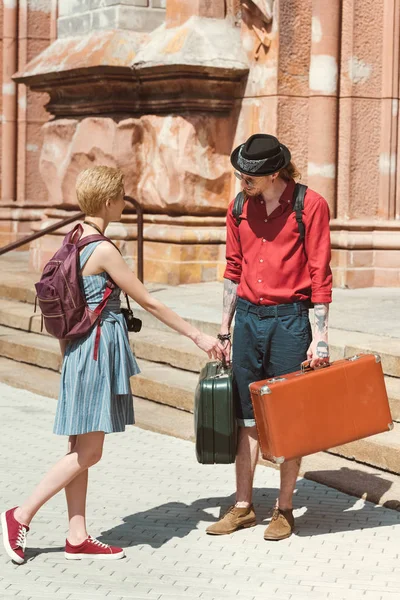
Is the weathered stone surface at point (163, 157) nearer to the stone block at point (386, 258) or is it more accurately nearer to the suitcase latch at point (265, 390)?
the stone block at point (386, 258)

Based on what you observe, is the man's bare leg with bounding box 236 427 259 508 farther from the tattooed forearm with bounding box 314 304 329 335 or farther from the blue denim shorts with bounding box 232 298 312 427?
the tattooed forearm with bounding box 314 304 329 335

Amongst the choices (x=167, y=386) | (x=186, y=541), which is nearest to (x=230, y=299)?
(x=186, y=541)

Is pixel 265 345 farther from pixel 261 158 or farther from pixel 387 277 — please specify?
pixel 387 277

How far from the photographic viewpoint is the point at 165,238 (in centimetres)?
1073

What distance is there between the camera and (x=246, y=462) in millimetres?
5305

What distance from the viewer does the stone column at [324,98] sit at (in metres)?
10.2

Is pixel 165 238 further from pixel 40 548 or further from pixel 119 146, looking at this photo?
pixel 40 548

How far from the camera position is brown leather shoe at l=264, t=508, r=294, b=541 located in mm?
5137

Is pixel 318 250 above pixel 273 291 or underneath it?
above

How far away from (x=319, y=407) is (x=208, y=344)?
1.66 feet

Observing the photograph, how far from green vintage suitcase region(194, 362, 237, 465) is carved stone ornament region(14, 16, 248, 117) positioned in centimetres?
565

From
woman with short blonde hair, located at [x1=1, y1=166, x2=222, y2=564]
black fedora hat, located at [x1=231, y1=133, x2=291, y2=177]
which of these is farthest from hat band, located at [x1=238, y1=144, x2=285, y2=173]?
woman with short blonde hair, located at [x1=1, y1=166, x2=222, y2=564]

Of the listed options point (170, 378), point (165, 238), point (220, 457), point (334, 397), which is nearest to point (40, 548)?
point (220, 457)

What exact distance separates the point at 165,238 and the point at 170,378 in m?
3.04
